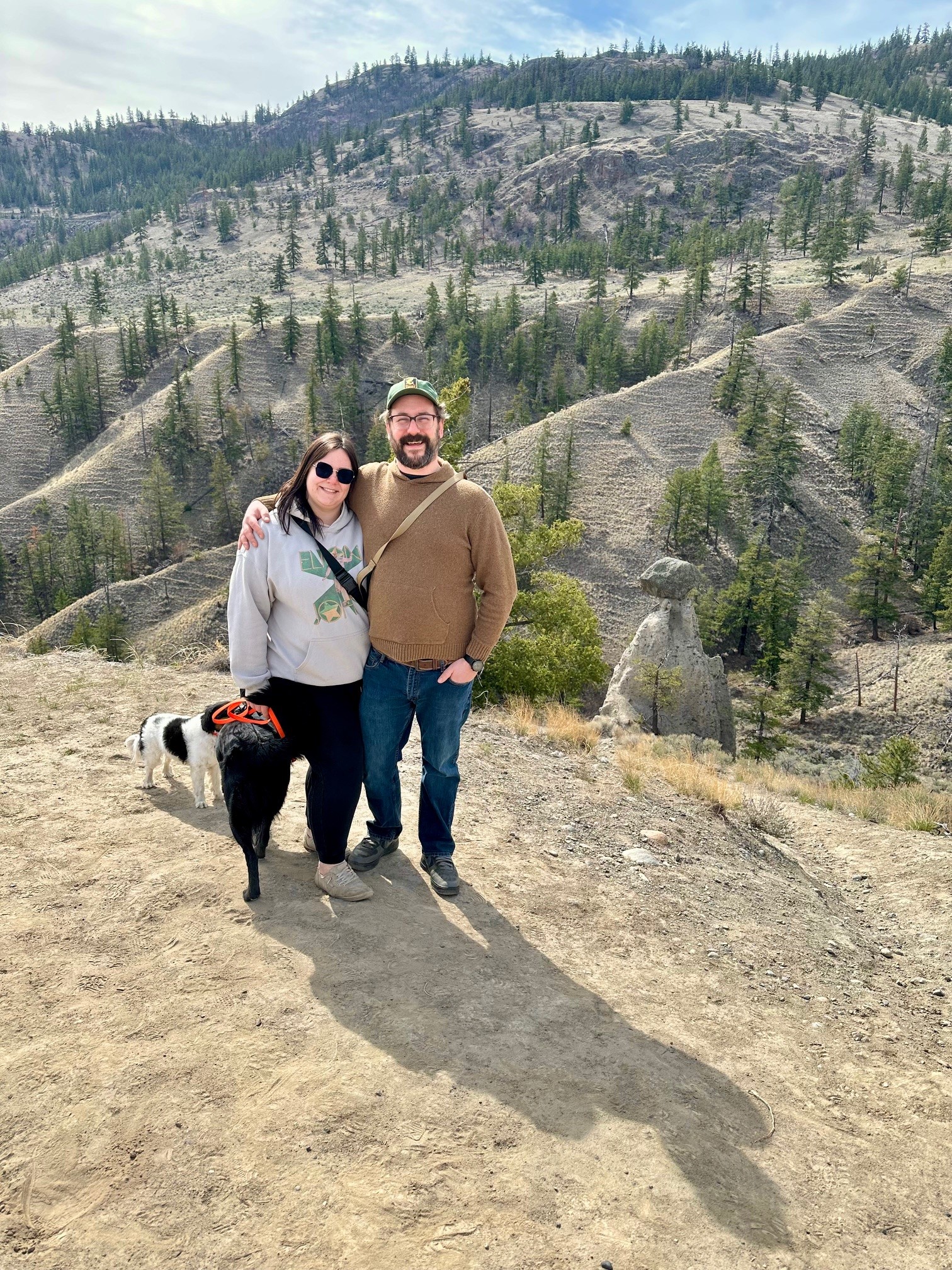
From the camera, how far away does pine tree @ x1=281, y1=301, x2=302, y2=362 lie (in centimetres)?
9288

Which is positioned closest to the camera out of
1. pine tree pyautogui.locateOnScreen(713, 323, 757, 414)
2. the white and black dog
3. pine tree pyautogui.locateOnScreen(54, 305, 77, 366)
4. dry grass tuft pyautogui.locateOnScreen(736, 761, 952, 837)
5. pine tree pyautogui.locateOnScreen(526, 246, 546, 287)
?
the white and black dog

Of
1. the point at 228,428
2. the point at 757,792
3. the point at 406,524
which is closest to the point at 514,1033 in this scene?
the point at 406,524

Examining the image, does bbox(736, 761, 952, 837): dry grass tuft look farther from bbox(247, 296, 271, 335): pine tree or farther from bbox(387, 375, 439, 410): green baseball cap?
bbox(247, 296, 271, 335): pine tree

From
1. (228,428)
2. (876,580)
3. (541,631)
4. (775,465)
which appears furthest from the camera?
(228,428)

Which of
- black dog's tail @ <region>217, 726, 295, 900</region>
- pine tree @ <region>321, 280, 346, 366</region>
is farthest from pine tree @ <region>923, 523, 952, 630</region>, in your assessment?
pine tree @ <region>321, 280, 346, 366</region>

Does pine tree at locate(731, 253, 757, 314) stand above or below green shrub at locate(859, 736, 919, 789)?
above

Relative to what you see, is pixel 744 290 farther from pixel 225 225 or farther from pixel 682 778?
pixel 225 225

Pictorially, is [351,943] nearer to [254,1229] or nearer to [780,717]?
[254,1229]

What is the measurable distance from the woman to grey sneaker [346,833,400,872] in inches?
22.3

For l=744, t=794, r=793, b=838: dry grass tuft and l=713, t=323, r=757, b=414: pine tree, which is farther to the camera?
l=713, t=323, r=757, b=414: pine tree

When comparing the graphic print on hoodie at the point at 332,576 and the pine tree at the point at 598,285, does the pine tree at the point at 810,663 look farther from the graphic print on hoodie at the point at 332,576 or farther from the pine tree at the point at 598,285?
the pine tree at the point at 598,285

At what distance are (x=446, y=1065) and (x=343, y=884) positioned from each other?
1538mm

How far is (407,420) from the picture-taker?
4262 millimetres

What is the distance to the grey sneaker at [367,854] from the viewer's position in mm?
5246
